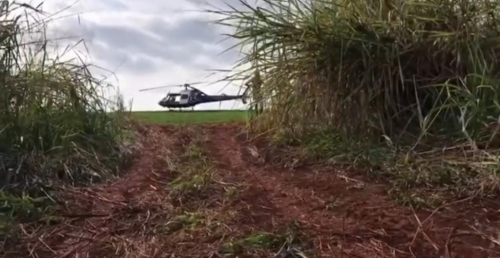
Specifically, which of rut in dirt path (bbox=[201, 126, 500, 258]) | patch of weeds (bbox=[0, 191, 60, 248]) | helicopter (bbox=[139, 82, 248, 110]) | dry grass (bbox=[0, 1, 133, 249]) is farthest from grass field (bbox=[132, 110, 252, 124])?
patch of weeds (bbox=[0, 191, 60, 248])

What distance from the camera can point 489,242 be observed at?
4.62ft

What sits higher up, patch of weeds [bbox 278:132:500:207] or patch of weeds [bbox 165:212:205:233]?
patch of weeds [bbox 278:132:500:207]

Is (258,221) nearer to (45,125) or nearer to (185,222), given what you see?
(185,222)

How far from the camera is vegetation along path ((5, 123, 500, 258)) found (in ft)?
4.70

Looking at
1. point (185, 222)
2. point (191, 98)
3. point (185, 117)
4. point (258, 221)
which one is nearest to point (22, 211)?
point (185, 222)

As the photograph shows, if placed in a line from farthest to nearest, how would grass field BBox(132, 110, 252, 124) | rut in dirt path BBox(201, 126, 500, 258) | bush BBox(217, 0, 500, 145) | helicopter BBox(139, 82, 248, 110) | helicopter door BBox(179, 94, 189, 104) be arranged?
grass field BBox(132, 110, 252, 124) < helicopter door BBox(179, 94, 189, 104) < helicopter BBox(139, 82, 248, 110) < bush BBox(217, 0, 500, 145) < rut in dirt path BBox(201, 126, 500, 258)

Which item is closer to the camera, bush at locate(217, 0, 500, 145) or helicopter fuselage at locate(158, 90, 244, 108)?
bush at locate(217, 0, 500, 145)

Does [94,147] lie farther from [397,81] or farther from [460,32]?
[460,32]

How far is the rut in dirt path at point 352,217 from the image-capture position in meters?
1.40

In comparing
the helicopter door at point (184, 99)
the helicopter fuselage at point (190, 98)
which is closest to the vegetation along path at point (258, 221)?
the helicopter fuselage at point (190, 98)

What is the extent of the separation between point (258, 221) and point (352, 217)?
0.24m

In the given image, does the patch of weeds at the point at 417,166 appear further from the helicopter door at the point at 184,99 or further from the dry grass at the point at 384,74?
the helicopter door at the point at 184,99

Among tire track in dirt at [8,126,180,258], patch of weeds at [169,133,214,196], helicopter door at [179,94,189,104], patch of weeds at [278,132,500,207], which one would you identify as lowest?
tire track in dirt at [8,126,180,258]

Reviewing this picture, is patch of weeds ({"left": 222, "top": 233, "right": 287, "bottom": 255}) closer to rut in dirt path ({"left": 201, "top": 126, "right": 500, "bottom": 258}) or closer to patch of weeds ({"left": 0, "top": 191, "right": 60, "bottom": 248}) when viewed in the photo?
rut in dirt path ({"left": 201, "top": 126, "right": 500, "bottom": 258})
